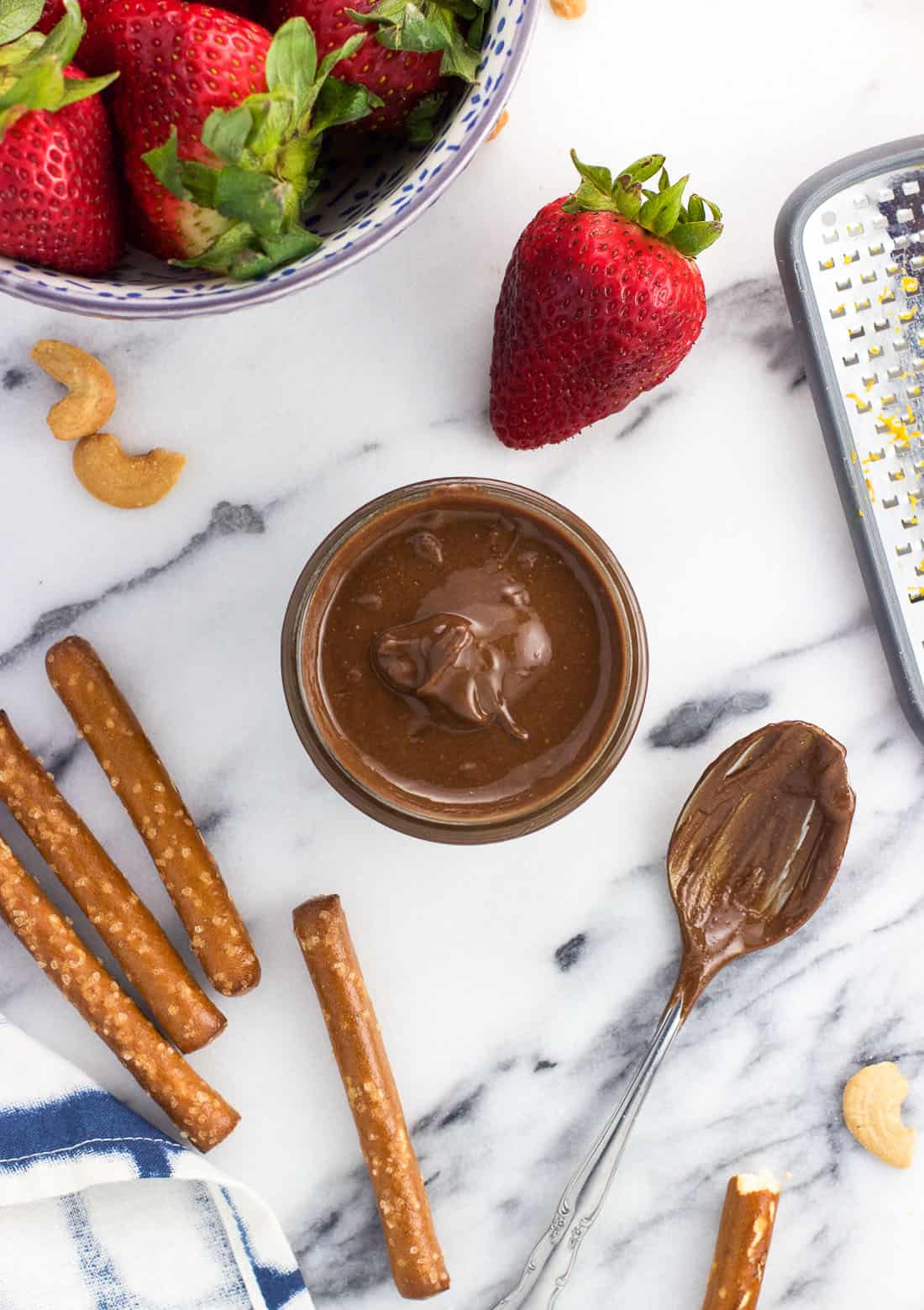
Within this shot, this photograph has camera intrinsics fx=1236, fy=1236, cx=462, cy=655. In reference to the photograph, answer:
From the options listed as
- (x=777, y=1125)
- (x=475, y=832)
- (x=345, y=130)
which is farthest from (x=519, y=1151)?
(x=345, y=130)

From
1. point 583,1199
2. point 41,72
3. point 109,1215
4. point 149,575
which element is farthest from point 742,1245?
point 41,72

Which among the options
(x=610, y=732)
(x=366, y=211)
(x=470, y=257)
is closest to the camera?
(x=366, y=211)

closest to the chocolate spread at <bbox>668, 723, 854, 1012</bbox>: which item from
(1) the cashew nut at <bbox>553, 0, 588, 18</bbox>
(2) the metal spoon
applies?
(2) the metal spoon

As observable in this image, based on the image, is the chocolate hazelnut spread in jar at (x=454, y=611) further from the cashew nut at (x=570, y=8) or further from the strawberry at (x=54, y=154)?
the cashew nut at (x=570, y=8)

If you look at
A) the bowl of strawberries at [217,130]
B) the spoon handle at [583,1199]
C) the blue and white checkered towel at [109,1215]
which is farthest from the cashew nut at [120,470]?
the spoon handle at [583,1199]

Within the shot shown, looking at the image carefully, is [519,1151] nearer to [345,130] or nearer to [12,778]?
[12,778]

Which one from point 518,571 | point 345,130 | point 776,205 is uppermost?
point 345,130

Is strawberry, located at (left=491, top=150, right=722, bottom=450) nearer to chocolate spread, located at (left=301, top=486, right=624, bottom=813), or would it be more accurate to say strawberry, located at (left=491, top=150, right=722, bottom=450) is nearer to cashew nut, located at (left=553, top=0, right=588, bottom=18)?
chocolate spread, located at (left=301, top=486, right=624, bottom=813)
